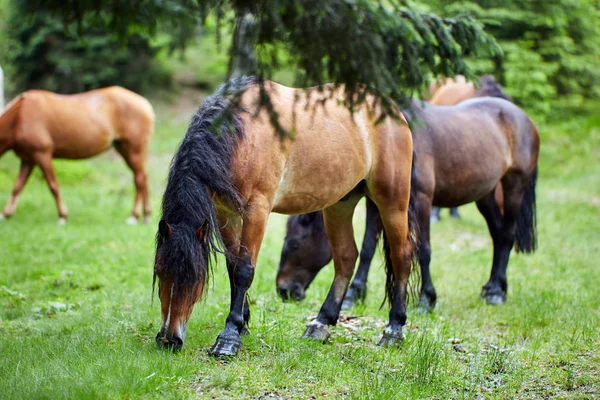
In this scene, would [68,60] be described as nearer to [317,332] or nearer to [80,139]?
[80,139]

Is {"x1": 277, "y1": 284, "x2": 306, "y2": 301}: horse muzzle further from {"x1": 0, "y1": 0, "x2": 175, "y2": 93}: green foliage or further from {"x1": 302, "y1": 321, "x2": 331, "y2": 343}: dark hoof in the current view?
{"x1": 0, "y1": 0, "x2": 175, "y2": 93}: green foliage

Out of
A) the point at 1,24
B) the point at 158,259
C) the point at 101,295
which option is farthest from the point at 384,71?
the point at 1,24

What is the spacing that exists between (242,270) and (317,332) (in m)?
1.01

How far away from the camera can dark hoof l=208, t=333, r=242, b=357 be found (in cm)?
436

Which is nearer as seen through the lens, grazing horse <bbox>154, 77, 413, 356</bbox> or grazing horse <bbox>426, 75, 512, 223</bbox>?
grazing horse <bbox>154, 77, 413, 356</bbox>

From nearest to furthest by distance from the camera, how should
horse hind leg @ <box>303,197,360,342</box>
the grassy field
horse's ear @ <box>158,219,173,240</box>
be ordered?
1. the grassy field
2. horse's ear @ <box>158,219,173,240</box>
3. horse hind leg @ <box>303,197,360,342</box>

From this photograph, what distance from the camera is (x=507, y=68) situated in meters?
17.5

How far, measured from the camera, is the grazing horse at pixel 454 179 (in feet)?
21.0

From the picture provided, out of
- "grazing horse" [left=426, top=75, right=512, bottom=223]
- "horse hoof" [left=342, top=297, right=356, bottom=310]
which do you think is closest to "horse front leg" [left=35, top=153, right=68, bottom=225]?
"horse hoof" [left=342, top=297, right=356, bottom=310]

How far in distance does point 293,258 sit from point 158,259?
8.33 ft

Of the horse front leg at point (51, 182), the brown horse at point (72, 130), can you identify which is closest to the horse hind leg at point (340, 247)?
the brown horse at point (72, 130)

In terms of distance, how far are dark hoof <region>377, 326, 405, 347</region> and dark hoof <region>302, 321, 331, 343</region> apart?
17.2 inches

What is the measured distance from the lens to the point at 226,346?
439cm

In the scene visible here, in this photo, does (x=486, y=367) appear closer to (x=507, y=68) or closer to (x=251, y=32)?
(x=251, y=32)
